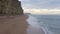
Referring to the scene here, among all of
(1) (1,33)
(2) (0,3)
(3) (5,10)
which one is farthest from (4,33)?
(3) (5,10)

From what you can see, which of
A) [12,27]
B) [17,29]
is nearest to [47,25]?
[12,27]

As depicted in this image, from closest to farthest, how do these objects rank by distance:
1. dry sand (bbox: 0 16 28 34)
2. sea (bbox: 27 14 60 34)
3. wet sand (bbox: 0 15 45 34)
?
dry sand (bbox: 0 16 28 34)
wet sand (bbox: 0 15 45 34)
sea (bbox: 27 14 60 34)

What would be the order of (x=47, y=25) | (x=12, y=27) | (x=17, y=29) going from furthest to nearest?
(x=47, y=25)
(x=12, y=27)
(x=17, y=29)

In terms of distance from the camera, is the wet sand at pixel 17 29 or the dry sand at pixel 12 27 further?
the wet sand at pixel 17 29

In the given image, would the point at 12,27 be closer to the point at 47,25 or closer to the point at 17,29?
the point at 17,29

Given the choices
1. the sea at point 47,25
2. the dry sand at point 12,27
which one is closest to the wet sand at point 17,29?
the dry sand at point 12,27

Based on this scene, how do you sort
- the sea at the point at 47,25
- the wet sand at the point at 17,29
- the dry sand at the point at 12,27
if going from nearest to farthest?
the dry sand at the point at 12,27 < the wet sand at the point at 17,29 < the sea at the point at 47,25

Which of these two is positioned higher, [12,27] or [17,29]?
[17,29]

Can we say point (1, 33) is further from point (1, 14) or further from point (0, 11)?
point (1, 14)

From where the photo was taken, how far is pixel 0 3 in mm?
23922

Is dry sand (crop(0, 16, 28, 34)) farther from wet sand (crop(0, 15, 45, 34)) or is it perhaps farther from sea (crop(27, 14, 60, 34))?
sea (crop(27, 14, 60, 34))

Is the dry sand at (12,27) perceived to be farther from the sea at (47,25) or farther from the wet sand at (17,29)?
the sea at (47,25)

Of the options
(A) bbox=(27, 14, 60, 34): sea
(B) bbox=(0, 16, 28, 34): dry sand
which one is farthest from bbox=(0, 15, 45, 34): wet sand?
(A) bbox=(27, 14, 60, 34): sea

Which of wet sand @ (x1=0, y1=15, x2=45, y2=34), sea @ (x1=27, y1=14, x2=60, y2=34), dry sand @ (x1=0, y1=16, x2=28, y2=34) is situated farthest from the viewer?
sea @ (x1=27, y1=14, x2=60, y2=34)
